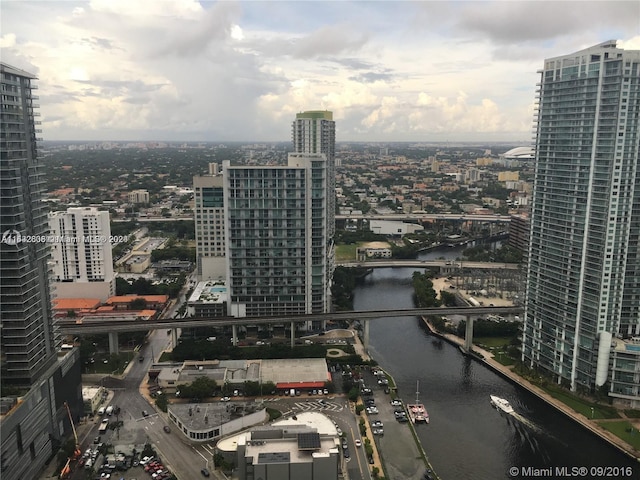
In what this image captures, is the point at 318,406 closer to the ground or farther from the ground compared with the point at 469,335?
closer to the ground

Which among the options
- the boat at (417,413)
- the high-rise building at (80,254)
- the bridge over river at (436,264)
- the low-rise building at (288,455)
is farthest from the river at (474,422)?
the high-rise building at (80,254)

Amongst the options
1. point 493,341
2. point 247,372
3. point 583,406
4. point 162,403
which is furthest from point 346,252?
point 162,403

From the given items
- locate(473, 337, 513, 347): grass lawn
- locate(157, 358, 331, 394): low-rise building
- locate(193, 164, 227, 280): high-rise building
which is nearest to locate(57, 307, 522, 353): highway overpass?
locate(473, 337, 513, 347): grass lawn

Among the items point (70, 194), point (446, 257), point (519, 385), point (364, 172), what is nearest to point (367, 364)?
point (519, 385)

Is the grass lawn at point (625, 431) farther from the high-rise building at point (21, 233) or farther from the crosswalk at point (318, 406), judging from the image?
the high-rise building at point (21, 233)

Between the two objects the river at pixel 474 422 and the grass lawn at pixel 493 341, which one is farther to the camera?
the grass lawn at pixel 493 341

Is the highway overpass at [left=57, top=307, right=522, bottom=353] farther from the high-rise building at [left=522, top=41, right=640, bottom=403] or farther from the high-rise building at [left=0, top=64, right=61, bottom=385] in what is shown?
the high-rise building at [left=0, top=64, right=61, bottom=385]

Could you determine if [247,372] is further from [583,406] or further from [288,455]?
[583,406]
